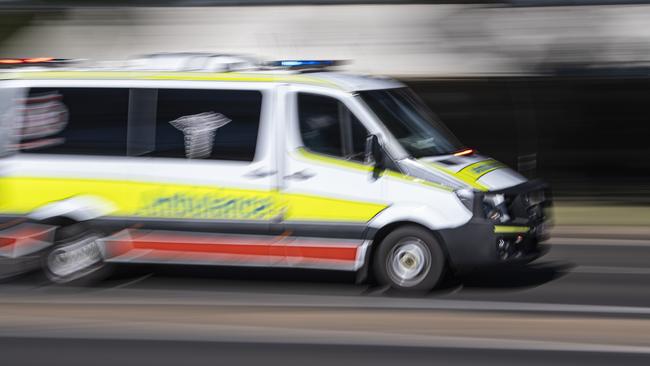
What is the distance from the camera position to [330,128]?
31.2ft

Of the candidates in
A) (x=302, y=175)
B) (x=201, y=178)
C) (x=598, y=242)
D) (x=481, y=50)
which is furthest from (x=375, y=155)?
(x=481, y=50)

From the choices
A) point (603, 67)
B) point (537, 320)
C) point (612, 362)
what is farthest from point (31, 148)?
point (603, 67)

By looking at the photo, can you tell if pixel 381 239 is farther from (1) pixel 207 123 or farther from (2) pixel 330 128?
(1) pixel 207 123

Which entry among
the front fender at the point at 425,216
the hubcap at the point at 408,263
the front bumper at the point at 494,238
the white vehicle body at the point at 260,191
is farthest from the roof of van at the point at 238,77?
the front bumper at the point at 494,238

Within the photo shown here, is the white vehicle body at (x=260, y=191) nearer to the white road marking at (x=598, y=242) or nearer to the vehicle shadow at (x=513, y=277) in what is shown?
the vehicle shadow at (x=513, y=277)

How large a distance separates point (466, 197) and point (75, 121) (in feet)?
10.8

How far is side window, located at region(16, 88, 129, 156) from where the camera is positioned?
9.89 m

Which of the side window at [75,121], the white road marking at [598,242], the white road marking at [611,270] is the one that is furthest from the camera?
the white road marking at [598,242]

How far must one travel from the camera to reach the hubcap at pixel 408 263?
9352 mm

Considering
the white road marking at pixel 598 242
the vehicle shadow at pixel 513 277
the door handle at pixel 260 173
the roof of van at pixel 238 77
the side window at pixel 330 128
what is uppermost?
the roof of van at pixel 238 77

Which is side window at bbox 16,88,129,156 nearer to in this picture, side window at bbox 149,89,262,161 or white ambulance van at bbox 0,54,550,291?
white ambulance van at bbox 0,54,550,291

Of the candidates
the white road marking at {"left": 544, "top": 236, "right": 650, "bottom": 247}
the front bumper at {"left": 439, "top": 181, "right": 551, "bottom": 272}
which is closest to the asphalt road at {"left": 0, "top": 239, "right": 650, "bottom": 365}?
the front bumper at {"left": 439, "top": 181, "right": 551, "bottom": 272}

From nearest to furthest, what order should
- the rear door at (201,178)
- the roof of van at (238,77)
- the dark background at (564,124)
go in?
1. the rear door at (201,178)
2. the roof of van at (238,77)
3. the dark background at (564,124)

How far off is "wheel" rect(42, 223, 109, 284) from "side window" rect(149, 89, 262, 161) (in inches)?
36.7
